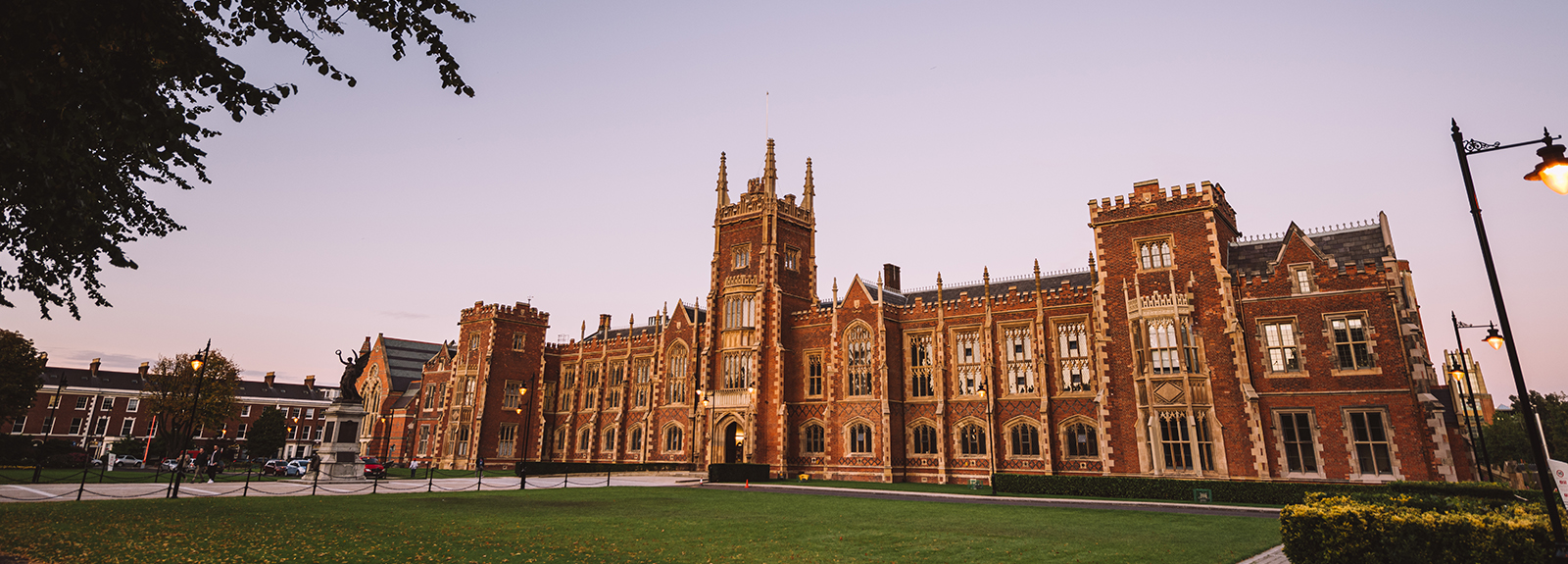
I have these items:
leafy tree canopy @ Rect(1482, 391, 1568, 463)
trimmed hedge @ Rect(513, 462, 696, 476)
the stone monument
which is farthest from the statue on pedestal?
leafy tree canopy @ Rect(1482, 391, 1568, 463)

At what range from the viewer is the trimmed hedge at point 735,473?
36.9 metres

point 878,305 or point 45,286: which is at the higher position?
point 878,305

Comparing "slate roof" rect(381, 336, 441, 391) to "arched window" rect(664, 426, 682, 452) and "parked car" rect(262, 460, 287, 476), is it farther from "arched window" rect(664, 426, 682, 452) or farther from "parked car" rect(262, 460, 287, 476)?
"arched window" rect(664, 426, 682, 452)

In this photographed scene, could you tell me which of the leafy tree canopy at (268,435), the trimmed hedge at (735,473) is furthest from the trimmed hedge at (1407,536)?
the leafy tree canopy at (268,435)

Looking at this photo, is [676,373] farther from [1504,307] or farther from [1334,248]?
[1504,307]

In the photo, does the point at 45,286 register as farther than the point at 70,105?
Yes

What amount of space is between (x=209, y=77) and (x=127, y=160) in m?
5.07

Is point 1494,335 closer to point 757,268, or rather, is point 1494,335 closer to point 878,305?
point 878,305

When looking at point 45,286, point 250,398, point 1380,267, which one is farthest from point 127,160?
point 250,398

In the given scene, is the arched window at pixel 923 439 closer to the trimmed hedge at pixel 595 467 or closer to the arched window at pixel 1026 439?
the arched window at pixel 1026 439

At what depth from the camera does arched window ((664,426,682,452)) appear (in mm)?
50656

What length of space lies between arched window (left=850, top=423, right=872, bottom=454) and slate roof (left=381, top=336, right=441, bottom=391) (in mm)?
47684

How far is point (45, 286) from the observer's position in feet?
37.6

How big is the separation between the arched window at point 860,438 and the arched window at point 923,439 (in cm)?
248
